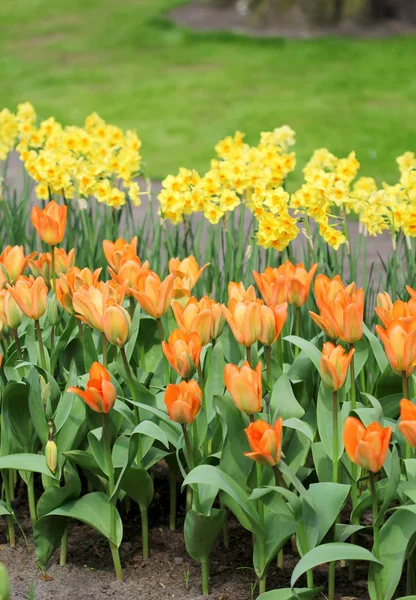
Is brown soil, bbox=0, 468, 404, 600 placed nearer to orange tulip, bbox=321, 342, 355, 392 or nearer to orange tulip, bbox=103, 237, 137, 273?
orange tulip, bbox=321, 342, 355, 392

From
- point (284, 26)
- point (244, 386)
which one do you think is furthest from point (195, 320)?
point (284, 26)

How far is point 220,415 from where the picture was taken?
232cm

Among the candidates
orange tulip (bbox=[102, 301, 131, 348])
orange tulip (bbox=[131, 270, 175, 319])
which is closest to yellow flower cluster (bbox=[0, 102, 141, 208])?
orange tulip (bbox=[131, 270, 175, 319])

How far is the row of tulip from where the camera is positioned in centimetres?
216

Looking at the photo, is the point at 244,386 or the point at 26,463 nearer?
the point at 244,386

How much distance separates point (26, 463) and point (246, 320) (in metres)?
0.69

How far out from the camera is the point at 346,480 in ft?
8.18

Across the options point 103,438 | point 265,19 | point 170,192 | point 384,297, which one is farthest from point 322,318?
point 265,19

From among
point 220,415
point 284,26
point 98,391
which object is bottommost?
point 220,415

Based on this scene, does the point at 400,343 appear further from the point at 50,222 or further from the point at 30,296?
the point at 50,222

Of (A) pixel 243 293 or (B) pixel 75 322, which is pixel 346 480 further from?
(B) pixel 75 322

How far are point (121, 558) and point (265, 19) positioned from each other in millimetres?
10523

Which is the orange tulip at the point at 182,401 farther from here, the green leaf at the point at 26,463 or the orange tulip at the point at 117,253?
the orange tulip at the point at 117,253

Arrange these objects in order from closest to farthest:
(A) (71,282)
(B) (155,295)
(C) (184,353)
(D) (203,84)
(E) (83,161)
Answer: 1. (C) (184,353)
2. (B) (155,295)
3. (A) (71,282)
4. (E) (83,161)
5. (D) (203,84)
